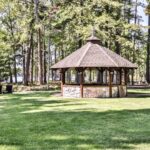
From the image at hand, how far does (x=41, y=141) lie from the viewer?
467 inches

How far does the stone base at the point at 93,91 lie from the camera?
30.2 metres

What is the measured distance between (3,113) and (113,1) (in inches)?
1034

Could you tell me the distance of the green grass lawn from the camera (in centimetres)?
1134

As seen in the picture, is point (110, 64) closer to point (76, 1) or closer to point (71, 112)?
point (71, 112)

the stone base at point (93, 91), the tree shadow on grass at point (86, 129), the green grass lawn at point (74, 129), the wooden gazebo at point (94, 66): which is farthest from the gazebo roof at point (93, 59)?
the tree shadow on grass at point (86, 129)

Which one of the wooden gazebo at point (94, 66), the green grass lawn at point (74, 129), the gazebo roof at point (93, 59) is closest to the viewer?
the green grass lawn at point (74, 129)

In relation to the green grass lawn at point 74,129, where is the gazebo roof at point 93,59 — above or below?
above

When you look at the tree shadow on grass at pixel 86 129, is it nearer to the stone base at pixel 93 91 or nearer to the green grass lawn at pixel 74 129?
the green grass lawn at pixel 74 129

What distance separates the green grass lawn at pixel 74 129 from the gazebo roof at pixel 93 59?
9.34 meters

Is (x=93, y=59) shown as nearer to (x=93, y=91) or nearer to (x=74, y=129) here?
(x=93, y=91)

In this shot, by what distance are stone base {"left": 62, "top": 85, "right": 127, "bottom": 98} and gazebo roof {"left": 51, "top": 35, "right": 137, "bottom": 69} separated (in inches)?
68.7

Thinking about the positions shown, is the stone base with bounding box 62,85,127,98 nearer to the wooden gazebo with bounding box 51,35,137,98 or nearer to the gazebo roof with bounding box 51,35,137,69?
the wooden gazebo with bounding box 51,35,137,98

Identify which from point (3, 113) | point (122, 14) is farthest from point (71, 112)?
point (122, 14)

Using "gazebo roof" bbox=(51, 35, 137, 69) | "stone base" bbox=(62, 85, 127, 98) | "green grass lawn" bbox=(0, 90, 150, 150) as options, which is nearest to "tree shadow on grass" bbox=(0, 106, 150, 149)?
"green grass lawn" bbox=(0, 90, 150, 150)
